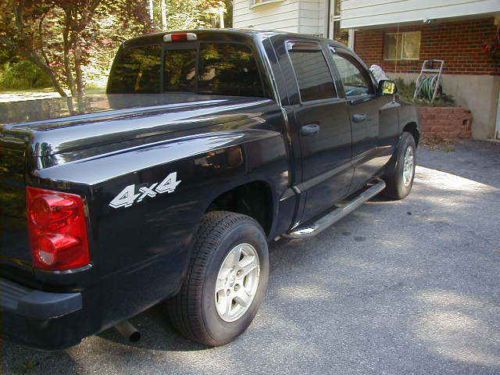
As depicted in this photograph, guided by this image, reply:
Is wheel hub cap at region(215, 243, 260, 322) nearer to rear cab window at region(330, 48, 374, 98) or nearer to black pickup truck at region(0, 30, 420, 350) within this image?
black pickup truck at region(0, 30, 420, 350)

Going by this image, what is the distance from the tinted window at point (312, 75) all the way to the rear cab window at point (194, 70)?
40cm

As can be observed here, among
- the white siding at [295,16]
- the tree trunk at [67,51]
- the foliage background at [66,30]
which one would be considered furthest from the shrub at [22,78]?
the tree trunk at [67,51]

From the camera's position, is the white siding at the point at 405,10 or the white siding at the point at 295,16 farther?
the white siding at the point at 295,16

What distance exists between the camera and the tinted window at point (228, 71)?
3.50m

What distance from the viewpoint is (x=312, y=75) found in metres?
3.92

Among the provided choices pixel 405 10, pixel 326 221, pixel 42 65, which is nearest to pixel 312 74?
pixel 326 221

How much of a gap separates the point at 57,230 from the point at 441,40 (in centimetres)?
1027

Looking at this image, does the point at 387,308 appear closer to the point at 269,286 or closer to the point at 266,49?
the point at 269,286

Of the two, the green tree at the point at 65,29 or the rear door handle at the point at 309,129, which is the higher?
the green tree at the point at 65,29

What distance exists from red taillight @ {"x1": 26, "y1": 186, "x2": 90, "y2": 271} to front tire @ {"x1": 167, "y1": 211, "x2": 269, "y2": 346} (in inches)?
29.2

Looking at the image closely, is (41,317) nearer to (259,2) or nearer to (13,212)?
(13,212)

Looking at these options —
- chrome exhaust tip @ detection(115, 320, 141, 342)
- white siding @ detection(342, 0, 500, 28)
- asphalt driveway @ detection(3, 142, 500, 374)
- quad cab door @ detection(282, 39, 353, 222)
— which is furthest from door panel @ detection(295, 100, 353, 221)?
white siding @ detection(342, 0, 500, 28)

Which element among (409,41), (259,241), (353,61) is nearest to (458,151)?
(409,41)

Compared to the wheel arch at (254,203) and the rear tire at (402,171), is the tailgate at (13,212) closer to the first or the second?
the wheel arch at (254,203)
